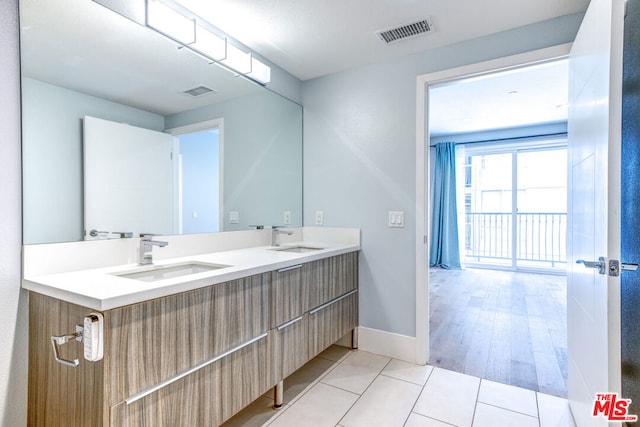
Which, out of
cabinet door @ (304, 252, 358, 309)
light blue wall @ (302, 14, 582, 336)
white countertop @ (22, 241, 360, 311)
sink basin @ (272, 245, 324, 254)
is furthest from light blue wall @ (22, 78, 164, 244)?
light blue wall @ (302, 14, 582, 336)

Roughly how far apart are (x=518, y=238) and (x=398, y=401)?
5.09m

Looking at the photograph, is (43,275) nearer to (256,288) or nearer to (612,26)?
(256,288)

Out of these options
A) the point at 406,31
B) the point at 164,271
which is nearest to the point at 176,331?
the point at 164,271

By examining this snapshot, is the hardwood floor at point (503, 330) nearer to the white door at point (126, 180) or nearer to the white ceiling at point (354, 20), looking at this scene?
the white door at point (126, 180)

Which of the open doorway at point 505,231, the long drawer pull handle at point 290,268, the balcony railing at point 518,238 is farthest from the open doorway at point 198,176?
the balcony railing at point 518,238

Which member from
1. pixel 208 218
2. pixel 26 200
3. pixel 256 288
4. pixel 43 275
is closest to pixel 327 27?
pixel 208 218

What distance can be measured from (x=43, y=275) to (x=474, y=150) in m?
6.28

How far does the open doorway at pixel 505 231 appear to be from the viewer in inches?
97.7

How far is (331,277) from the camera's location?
2.23 meters

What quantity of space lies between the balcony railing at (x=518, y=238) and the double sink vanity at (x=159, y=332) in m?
5.27

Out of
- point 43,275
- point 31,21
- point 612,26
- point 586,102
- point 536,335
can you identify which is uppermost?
point 31,21

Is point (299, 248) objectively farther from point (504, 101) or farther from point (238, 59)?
point (504, 101)

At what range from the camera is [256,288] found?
1593mm

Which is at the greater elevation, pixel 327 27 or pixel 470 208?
pixel 327 27
